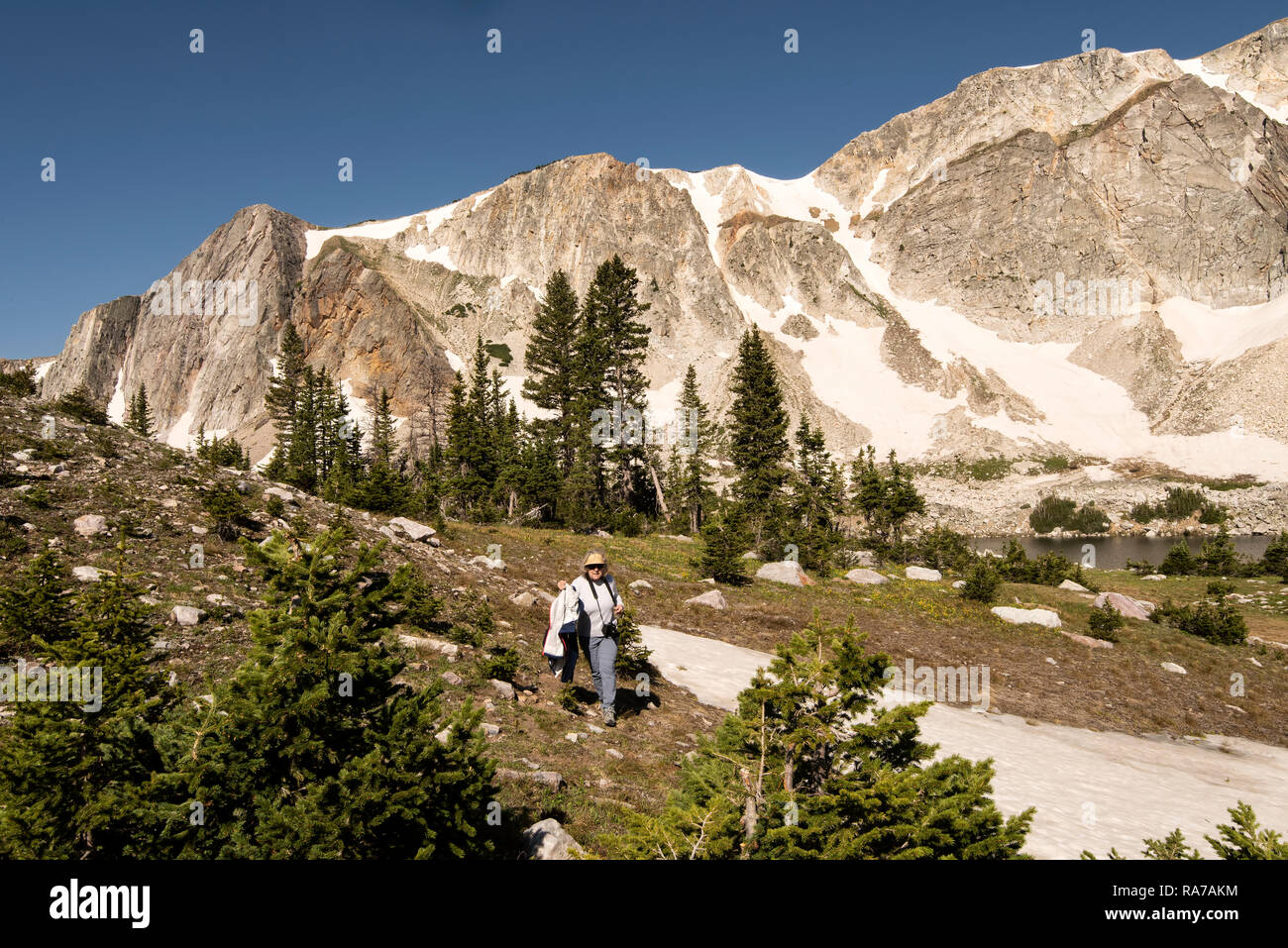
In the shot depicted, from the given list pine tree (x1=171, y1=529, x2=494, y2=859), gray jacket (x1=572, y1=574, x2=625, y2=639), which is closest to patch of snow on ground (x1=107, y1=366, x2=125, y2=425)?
gray jacket (x1=572, y1=574, x2=625, y2=639)

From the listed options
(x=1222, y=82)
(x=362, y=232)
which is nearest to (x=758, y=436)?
(x=362, y=232)

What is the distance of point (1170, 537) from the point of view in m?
73.0

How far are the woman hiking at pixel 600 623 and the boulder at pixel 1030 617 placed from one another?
1854cm

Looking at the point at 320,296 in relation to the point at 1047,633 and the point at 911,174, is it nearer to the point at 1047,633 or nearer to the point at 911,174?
the point at 1047,633

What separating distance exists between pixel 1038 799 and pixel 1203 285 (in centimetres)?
15639

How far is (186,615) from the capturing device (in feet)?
30.6

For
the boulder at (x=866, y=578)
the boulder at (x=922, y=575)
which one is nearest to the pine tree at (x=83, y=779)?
the boulder at (x=866, y=578)

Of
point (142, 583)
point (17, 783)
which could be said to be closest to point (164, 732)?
point (17, 783)

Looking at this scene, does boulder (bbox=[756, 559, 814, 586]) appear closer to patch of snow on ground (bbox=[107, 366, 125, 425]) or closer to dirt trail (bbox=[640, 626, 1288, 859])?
dirt trail (bbox=[640, 626, 1288, 859])

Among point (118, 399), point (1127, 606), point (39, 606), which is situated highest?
point (118, 399)

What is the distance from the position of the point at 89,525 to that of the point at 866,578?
26.5 meters

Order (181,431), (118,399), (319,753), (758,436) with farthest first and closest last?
1. (118,399)
2. (181,431)
3. (758,436)
4. (319,753)

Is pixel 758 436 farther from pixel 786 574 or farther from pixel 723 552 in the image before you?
pixel 723 552
